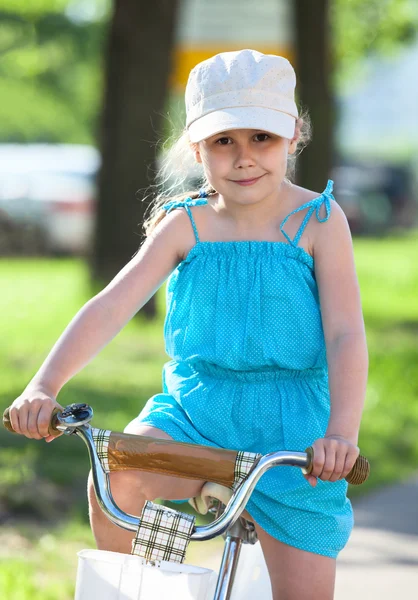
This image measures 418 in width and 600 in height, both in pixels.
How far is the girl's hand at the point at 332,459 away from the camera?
2299 mm

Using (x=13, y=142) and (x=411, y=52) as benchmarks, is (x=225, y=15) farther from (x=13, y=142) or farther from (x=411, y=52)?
(x=13, y=142)

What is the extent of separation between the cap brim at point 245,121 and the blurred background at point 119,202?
578mm

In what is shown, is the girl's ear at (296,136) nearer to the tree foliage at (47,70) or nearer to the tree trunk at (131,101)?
the tree trunk at (131,101)

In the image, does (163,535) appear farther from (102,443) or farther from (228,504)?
(102,443)

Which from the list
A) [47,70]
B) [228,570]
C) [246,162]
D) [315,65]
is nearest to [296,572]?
[228,570]

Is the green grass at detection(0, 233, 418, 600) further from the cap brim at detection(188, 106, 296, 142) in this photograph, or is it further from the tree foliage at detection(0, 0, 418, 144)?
the tree foliage at detection(0, 0, 418, 144)

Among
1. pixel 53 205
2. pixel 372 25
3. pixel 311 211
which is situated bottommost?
pixel 311 211

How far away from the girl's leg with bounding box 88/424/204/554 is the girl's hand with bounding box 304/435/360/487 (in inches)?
17.0

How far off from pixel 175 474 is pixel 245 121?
33.9 inches

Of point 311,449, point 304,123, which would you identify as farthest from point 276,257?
point 311,449

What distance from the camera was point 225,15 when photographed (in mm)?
18906

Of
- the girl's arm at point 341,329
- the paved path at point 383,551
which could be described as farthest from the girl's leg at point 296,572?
the paved path at point 383,551

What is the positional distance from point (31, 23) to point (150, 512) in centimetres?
2691

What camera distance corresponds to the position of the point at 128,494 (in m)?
2.61
